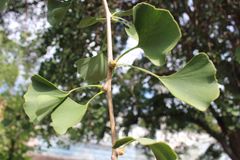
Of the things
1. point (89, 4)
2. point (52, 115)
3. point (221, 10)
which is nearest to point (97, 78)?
point (52, 115)

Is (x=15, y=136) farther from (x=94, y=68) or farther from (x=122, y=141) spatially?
(x=122, y=141)

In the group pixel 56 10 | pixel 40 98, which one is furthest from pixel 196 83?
pixel 56 10

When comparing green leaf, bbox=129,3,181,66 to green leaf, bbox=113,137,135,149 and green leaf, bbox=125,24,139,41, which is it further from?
green leaf, bbox=113,137,135,149

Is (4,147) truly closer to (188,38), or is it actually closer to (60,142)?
(60,142)

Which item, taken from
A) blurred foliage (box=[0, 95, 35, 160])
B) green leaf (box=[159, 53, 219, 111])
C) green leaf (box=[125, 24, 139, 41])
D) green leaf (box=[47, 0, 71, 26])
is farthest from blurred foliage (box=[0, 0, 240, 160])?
green leaf (box=[159, 53, 219, 111])

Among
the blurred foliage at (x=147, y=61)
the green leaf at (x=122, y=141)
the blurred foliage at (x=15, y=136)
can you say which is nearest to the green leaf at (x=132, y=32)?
the green leaf at (x=122, y=141)

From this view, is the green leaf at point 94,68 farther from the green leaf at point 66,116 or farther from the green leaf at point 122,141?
the green leaf at point 122,141
